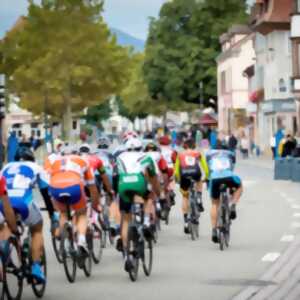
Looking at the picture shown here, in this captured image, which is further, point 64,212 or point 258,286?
point 64,212

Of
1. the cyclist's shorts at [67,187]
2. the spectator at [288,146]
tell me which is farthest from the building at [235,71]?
the cyclist's shorts at [67,187]

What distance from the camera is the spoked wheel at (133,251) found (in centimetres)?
1320

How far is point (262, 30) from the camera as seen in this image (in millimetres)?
75500

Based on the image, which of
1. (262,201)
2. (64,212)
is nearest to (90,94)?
(262,201)

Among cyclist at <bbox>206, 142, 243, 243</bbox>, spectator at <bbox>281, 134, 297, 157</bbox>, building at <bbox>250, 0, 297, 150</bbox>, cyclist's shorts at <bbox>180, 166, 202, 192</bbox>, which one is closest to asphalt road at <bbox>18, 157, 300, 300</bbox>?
cyclist at <bbox>206, 142, 243, 243</bbox>

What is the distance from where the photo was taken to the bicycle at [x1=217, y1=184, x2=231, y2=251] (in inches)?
671

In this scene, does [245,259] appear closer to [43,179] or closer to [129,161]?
[129,161]

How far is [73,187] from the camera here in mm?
13609

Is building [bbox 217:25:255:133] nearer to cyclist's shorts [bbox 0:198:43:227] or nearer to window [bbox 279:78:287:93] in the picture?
window [bbox 279:78:287:93]

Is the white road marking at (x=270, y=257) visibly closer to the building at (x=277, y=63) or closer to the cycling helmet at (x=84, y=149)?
the cycling helmet at (x=84, y=149)

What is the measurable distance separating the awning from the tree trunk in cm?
2436

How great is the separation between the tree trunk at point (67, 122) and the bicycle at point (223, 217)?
63.3 m

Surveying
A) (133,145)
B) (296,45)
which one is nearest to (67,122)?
(296,45)

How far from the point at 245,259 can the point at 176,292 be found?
3635 mm
